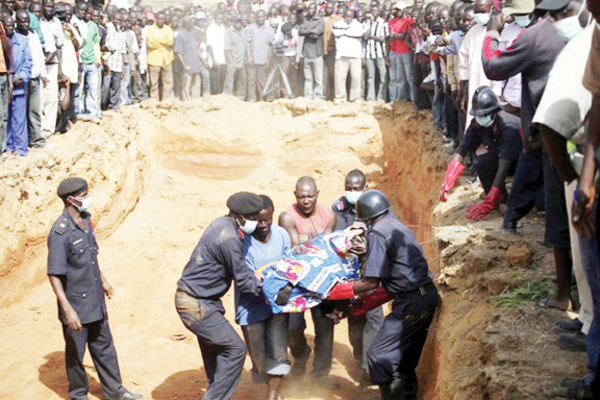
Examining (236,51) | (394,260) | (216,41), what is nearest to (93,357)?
(394,260)

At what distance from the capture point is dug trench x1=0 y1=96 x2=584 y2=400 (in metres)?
5.36

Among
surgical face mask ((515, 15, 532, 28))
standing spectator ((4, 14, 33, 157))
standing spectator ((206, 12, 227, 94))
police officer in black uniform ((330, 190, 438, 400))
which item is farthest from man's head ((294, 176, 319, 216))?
standing spectator ((206, 12, 227, 94))

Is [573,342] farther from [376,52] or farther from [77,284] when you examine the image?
[376,52]

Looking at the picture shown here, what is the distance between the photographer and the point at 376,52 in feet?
52.5

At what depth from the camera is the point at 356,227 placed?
6.79m

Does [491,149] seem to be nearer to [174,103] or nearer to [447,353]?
[447,353]

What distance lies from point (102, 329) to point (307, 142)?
33.8 ft

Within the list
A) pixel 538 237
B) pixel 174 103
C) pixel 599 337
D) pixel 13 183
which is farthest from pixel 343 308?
pixel 174 103

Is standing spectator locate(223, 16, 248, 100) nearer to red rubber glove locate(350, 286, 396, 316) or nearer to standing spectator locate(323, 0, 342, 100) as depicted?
standing spectator locate(323, 0, 342, 100)

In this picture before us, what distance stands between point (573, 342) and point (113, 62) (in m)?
12.7

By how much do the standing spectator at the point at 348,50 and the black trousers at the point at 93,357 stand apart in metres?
10.3

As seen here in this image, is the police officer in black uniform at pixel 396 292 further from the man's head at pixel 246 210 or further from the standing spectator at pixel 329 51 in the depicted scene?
the standing spectator at pixel 329 51

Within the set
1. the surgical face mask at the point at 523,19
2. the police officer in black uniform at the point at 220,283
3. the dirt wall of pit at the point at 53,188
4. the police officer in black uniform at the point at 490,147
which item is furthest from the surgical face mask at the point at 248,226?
the dirt wall of pit at the point at 53,188

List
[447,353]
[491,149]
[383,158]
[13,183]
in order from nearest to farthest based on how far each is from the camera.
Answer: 1. [447,353]
2. [491,149]
3. [13,183]
4. [383,158]
